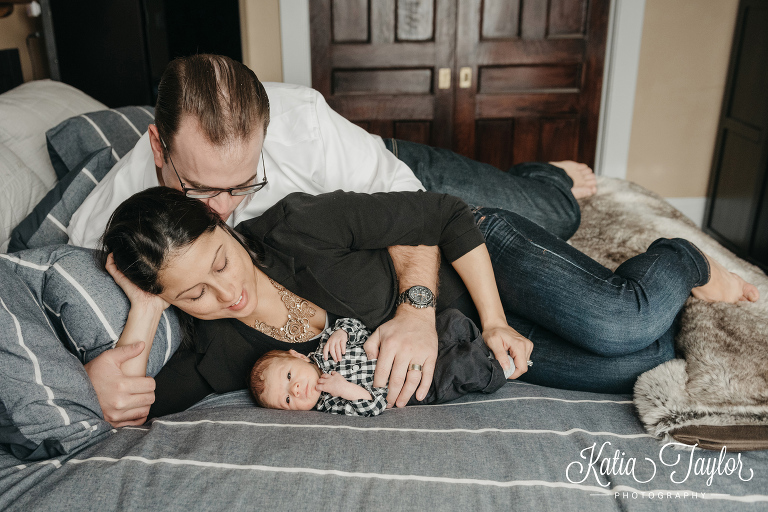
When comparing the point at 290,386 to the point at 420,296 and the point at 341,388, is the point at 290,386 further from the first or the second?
the point at 420,296

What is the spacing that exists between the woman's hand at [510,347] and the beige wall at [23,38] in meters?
2.87

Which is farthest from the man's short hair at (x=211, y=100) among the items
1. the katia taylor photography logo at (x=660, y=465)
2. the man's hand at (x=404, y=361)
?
the katia taylor photography logo at (x=660, y=465)

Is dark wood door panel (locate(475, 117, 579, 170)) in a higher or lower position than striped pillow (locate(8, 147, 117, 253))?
lower

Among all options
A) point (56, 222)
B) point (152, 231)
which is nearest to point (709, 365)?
point (152, 231)

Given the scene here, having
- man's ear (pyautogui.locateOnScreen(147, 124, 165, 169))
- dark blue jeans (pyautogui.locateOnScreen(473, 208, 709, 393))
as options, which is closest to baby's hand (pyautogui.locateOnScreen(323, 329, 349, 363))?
dark blue jeans (pyautogui.locateOnScreen(473, 208, 709, 393))

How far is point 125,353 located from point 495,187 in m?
1.34

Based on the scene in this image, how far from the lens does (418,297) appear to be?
55.6 inches

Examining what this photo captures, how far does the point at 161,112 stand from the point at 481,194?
1.12 m

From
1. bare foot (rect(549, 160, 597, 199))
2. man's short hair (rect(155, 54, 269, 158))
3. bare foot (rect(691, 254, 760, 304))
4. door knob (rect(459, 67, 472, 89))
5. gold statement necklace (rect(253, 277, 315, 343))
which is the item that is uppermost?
man's short hair (rect(155, 54, 269, 158))

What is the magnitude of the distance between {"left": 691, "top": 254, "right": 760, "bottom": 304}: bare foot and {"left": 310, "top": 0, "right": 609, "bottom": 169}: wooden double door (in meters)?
2.52

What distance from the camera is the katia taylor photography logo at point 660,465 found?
1.02 m

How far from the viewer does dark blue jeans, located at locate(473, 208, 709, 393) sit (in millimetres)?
1363

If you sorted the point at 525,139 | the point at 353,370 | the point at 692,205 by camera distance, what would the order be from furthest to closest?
the point at 692,205, the point at 525,139, the point at 353,370

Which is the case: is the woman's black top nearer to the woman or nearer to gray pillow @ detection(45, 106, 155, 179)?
the woman
